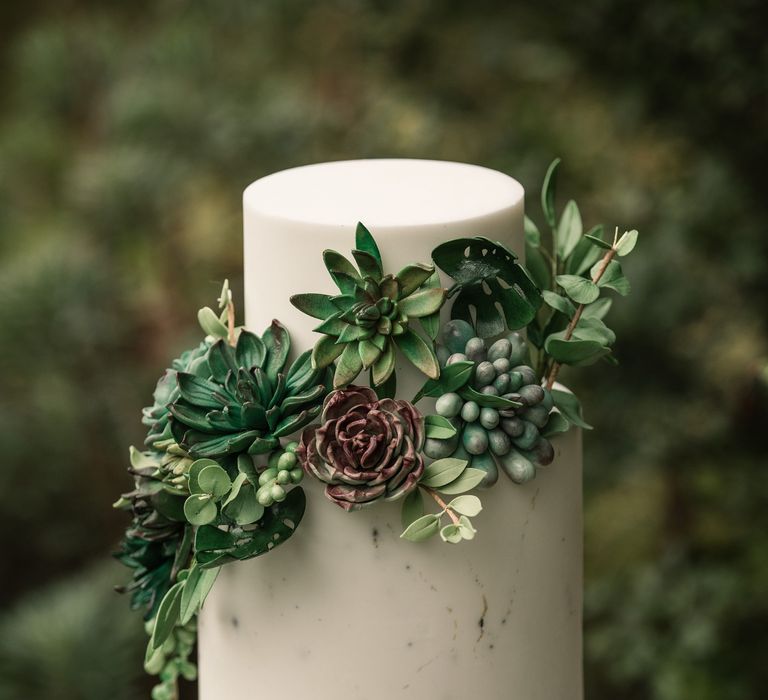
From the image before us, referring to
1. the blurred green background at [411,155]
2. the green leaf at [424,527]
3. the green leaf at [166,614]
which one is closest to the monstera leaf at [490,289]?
the green leaf at [424,527]

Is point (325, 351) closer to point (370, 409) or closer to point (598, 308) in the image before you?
point (370, 409)

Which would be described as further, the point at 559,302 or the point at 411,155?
the point at 411,155

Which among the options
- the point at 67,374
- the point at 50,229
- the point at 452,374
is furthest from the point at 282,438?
the point at 50,229

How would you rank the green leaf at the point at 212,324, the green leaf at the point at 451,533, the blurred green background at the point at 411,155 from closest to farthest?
1. the green leaf at the point at 451,533
2. the green leaf at the point at 212,324
3. the blurred green background at the point at 411,155

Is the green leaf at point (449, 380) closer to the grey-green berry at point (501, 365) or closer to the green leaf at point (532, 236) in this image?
the grey-green berry at point (501, 365)

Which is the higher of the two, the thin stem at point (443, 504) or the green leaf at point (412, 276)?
the green leaf at point (412, 276)

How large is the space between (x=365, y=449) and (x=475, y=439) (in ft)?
0.21

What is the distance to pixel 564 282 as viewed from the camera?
671mm

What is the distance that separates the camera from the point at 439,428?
25.4 inches

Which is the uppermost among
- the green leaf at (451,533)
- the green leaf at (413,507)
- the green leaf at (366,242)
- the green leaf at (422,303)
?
the green leaf at (366,242)

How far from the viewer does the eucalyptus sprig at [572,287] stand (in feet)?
2.19

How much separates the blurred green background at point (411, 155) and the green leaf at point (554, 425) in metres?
0.52

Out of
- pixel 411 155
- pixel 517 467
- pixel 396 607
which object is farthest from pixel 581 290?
pixel 411 155

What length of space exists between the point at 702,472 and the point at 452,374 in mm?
823
